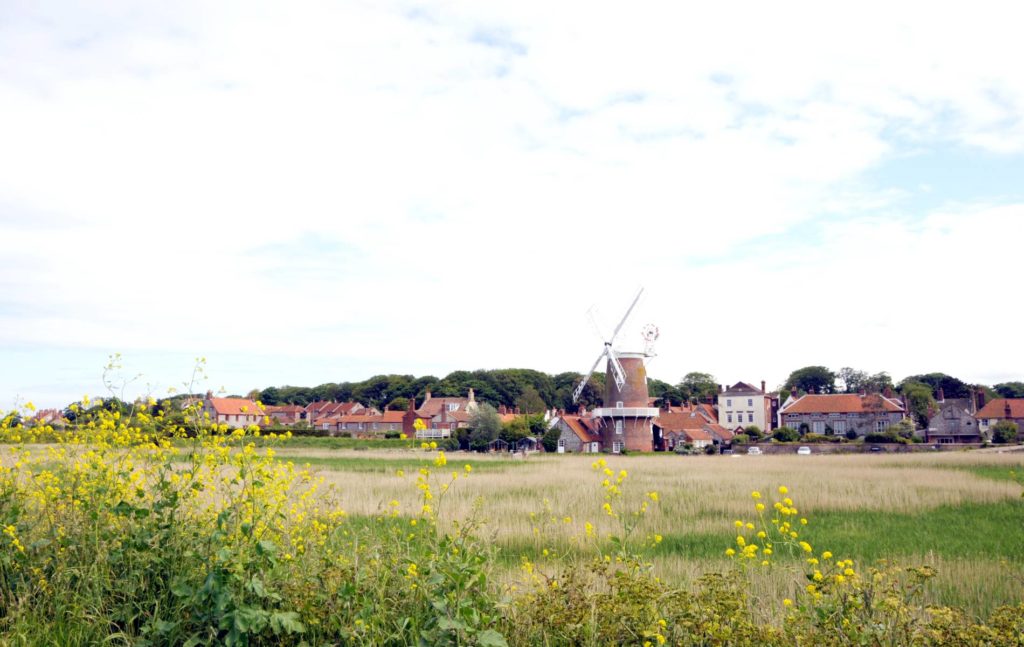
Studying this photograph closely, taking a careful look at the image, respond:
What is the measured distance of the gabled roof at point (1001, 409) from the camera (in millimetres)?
93688

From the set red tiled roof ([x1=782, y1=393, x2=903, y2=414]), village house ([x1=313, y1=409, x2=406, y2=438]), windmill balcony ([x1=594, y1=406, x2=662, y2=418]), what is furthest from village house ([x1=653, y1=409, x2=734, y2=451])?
village house ([x1=313, y1=409, x2=406, y2=438])

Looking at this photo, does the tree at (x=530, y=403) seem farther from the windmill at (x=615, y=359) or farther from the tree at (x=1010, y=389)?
the tree at (x=1010, y=389)

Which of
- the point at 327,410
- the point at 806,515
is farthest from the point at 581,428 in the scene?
the point at 327,410

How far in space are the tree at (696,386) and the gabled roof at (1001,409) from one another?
155 ft

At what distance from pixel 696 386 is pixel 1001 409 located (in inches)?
2122

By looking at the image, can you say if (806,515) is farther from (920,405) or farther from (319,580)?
(920,405)

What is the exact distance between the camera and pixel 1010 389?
492 ft

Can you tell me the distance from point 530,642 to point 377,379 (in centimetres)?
15323

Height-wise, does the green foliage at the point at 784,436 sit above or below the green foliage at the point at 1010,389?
below

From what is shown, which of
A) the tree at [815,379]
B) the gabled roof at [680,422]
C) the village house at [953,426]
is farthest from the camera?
the tree at [815,379]

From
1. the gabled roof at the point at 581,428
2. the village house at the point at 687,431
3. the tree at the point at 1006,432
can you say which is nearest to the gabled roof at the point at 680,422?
the village house at the point at 687,431

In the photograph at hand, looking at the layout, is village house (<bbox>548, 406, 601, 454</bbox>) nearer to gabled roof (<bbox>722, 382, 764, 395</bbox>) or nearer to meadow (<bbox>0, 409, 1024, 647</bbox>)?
gabled roof (<bbox>722, 382, 764, 395</bbox>)

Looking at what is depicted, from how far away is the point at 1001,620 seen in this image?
476 cm

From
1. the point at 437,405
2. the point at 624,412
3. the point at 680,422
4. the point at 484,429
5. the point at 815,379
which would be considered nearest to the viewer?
the point at 624,412
